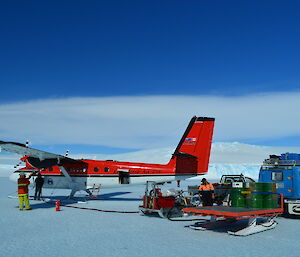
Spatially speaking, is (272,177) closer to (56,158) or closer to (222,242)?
(222,242)

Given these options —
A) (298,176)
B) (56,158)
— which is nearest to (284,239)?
(298,176)

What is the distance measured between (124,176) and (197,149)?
5.57 metres

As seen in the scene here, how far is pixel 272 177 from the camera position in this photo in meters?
15.3

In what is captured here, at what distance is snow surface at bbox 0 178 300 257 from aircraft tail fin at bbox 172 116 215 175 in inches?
234

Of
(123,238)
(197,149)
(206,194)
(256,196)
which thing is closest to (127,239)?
(123,238)

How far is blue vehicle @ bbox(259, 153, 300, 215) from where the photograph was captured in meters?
14.1

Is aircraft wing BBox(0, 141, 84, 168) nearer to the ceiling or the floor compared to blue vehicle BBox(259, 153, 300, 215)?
nearer to the ceiling

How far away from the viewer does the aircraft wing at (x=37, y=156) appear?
56.6 ft

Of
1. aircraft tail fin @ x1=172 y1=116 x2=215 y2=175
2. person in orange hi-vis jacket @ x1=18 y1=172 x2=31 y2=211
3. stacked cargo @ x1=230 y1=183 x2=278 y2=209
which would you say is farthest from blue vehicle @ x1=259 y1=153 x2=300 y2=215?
person in orange hi-vis jacket @ x1=18 y1=172 x2=31 y2=211

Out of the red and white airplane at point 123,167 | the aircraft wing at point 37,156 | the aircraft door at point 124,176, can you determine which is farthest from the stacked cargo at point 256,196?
the aircraft wing at point 37,156

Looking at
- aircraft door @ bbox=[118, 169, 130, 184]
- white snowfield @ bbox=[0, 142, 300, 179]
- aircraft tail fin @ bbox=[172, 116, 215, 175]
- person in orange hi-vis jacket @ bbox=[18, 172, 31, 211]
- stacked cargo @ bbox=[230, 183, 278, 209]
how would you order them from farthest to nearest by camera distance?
white snowfield @ bbox=[0, 142, 300, 179]
aircraft door @ bbox=[118, 169, 130, 184]
aircraft tail fin @ bbox=[172, 116, 215, 175]
person in orange hi-vis jacket @ bbox=[18, 172, 31, 211]
stacked cargo @ bbox=[230, 183, 278, 209]

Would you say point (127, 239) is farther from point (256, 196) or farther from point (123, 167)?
point (123, 167)

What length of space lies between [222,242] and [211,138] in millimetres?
10653

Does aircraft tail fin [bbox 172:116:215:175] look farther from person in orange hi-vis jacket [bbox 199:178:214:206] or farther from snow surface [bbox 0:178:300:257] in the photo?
snow surface [bbox 0:178:300:257]
